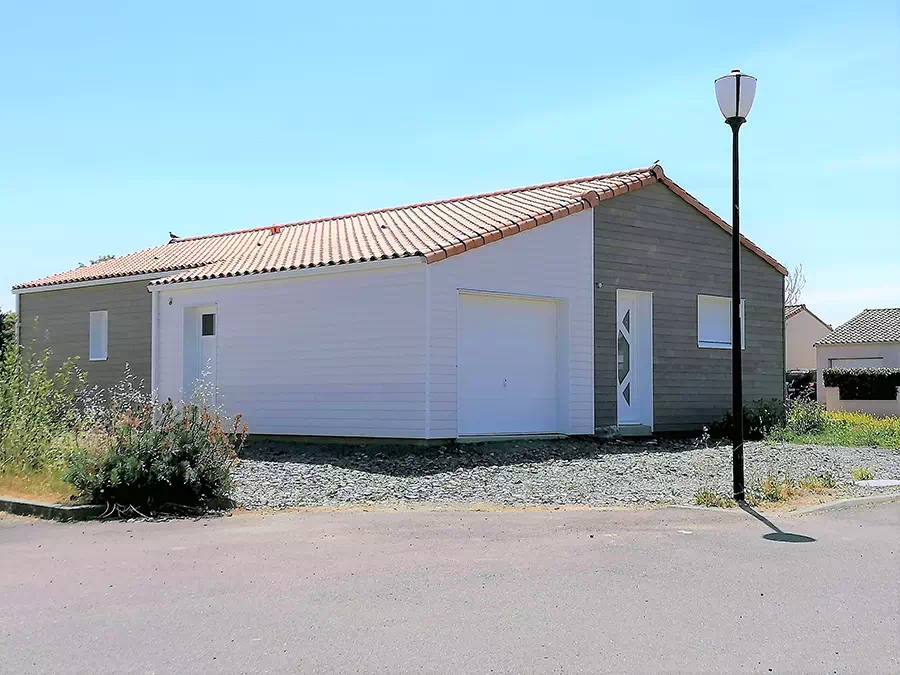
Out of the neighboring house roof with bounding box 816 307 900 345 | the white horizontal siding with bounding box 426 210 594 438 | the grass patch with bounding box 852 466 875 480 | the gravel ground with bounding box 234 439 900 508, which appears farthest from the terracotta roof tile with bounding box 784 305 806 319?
the grass patch with bounding box 852 466 875 480

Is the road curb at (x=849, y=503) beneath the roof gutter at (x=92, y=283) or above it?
beneath

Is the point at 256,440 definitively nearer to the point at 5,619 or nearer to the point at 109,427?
the point at 109,427

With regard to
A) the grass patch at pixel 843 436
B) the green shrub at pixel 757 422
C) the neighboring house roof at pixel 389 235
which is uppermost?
the neighboring house roof at pixel 389 235

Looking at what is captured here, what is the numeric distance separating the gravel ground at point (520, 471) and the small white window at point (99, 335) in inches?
254

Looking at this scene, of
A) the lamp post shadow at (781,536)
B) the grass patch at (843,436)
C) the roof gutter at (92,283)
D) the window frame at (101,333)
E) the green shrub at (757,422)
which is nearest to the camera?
the lamp post shadow at (781,536)

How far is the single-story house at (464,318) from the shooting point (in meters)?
14.9

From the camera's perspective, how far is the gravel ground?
11.2 meters

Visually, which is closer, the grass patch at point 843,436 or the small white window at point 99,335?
the grass patch at point 843,436

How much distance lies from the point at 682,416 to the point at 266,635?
567 inches

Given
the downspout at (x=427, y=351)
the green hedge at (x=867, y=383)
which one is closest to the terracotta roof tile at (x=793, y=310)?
the green hedge at (x=867, y=383)

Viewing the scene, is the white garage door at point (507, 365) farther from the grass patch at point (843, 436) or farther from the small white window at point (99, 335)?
the small white window at point (99, 335)

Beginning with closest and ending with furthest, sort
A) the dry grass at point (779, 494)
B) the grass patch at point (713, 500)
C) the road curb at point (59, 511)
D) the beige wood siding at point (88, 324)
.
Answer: the road curb at point (59, 511)
the grass patch at point (713, 500)
the dry grass at point (779, 494)
the beige wood siding at point (88, 324)

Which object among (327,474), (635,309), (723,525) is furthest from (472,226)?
(723,525)

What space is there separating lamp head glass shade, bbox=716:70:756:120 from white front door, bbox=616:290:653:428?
298 inches
